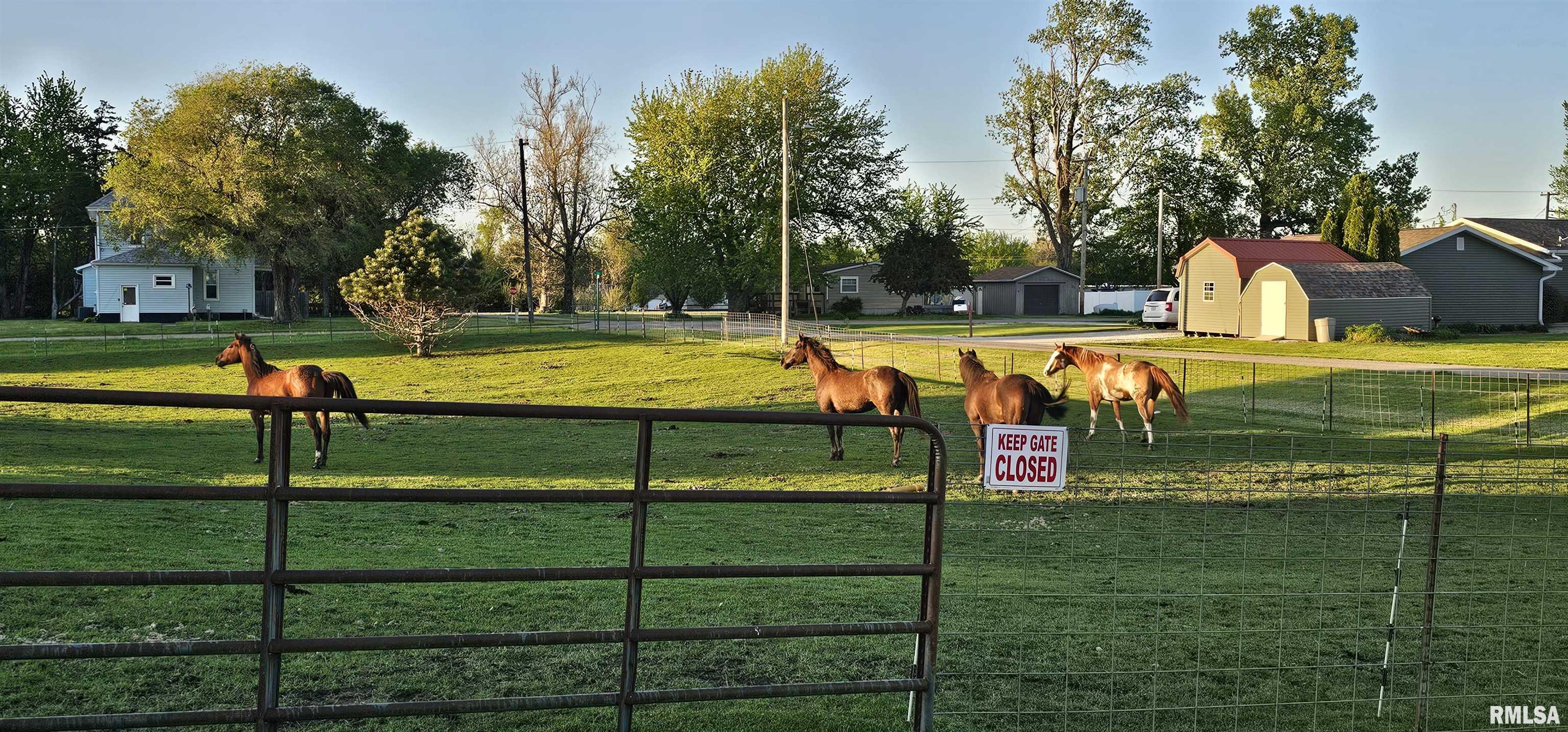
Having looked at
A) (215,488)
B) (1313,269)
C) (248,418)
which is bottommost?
(248,418)

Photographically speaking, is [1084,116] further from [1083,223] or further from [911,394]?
[911,394]

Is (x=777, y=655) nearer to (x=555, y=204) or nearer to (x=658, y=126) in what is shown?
(x=658, y=126)

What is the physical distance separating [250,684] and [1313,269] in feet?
133

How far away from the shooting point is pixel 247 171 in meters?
47.5

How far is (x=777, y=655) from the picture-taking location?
5.89 metres

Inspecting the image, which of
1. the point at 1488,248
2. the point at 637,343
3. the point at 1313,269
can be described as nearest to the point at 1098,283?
the point at 1488,248

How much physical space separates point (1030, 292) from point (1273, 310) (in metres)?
35.4

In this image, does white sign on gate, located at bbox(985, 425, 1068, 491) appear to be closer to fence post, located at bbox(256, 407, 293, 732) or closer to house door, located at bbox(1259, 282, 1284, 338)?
fence post, located at bbox(256, 407, 293, 732)

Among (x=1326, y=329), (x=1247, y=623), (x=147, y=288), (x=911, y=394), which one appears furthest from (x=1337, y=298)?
(x=147, y=288)

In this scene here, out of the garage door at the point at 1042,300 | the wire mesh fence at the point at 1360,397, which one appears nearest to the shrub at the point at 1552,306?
the wire mesh fence at the point at 1360,397

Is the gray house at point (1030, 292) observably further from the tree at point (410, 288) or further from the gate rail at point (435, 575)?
the gate rail at point (435, 575)

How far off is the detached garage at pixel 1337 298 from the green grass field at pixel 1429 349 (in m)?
1.04

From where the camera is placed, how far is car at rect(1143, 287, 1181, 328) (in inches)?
1911

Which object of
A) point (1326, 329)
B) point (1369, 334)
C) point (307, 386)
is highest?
point (1326, 329)
